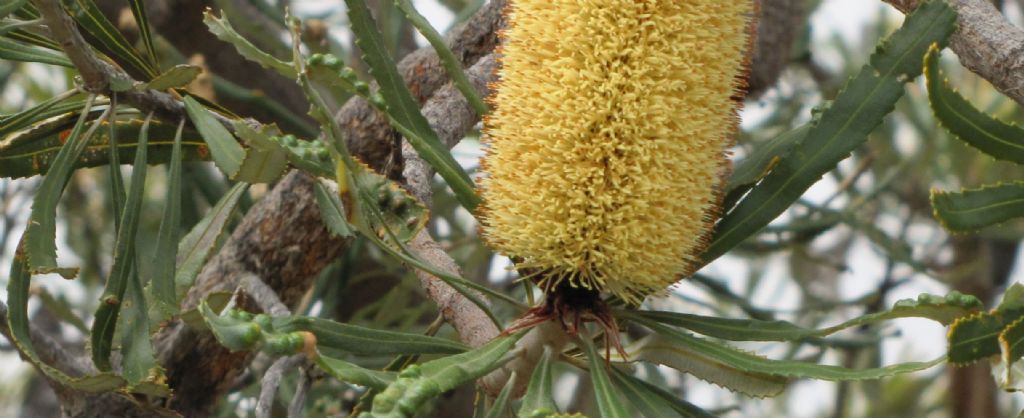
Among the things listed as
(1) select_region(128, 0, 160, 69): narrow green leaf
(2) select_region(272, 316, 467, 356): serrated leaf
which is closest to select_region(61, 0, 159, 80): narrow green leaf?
(1) select_region(128, 0, 160, 69): narrow green leaf

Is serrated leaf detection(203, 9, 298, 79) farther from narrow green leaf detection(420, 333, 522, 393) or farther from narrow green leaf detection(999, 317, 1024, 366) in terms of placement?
narrow green leaf detection(999, 317, 1024, 366)

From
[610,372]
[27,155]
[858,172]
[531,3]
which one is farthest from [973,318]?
[858,172]

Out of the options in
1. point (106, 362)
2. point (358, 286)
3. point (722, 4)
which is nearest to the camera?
point (722, 4)

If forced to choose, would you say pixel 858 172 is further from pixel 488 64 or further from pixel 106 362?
pixel 106 362

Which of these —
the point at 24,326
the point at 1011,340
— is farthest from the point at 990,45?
the point at 24,326

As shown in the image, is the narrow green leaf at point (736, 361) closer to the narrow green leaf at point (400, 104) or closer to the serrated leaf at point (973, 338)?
the serrated leaf at point (973, 338)

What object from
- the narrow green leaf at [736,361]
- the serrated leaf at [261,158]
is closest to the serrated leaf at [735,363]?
the narrow green leaf at [736,361]

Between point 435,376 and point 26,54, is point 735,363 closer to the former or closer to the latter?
point 435,376
